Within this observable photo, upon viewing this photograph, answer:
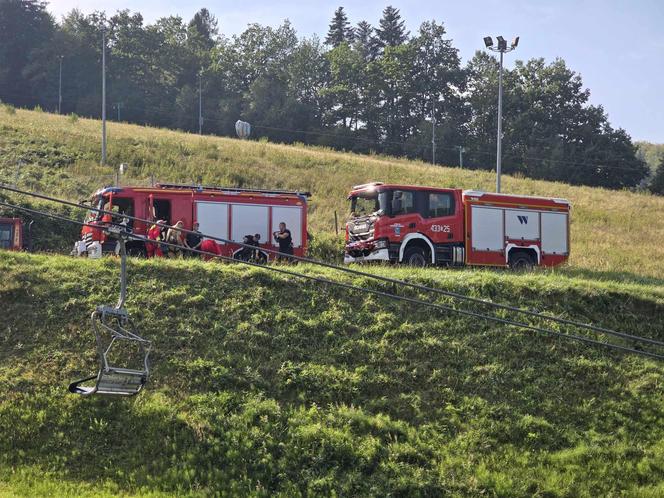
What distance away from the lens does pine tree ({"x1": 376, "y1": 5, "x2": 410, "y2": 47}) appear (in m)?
105

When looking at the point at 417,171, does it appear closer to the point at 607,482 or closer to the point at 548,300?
the point at 548,300

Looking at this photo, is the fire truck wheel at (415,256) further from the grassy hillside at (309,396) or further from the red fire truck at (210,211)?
the grassy hillside at (309,396)

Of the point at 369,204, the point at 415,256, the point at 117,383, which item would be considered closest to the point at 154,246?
the point at 369,204

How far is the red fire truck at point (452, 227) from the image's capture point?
79.5ft

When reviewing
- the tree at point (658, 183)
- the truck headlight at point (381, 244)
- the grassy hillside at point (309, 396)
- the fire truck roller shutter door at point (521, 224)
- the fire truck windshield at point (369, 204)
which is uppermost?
the tree at point (658, 183)

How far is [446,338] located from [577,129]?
7179 centimetres

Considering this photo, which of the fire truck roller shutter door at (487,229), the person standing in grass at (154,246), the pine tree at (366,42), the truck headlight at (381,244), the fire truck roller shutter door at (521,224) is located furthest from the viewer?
the pine tree at (366,42)

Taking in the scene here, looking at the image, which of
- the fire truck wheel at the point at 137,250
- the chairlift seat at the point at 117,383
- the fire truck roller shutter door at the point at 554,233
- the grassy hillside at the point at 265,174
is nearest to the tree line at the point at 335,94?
the grassy hillside at the point at 265,174

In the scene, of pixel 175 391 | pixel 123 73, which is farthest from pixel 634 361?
pixel 123 73

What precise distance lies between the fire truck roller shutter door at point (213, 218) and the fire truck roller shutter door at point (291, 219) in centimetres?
154

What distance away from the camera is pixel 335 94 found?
92062 millimetres

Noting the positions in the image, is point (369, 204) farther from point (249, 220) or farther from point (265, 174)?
point (265, 174)

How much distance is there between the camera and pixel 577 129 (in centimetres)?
8494

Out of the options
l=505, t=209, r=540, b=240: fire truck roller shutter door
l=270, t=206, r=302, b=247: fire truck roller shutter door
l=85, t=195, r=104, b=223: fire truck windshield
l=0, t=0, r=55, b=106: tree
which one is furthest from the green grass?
l=0, t=0, r=55, b=106: tree
